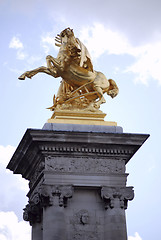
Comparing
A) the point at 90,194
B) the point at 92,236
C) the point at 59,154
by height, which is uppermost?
the point at 59,154

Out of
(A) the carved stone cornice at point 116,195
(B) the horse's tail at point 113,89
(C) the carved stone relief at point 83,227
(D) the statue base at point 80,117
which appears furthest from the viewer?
(B) the horse's tail at point 113,89

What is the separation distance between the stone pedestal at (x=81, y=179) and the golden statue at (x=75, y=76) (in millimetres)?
1642

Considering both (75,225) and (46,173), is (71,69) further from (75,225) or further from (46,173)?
(75,225)

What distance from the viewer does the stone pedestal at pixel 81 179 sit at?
21.0 metres

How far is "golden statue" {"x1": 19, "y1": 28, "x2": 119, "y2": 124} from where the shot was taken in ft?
77.4

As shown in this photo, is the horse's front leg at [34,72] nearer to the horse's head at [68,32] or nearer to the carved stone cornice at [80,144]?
the horse's head at [68,32]

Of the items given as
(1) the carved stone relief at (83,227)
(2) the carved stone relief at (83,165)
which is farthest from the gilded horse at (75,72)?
(1) the carved stone relief at (83,227)

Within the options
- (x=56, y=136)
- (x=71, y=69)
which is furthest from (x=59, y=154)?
(x=71, y=69)

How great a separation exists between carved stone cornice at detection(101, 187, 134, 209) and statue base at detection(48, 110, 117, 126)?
279cm

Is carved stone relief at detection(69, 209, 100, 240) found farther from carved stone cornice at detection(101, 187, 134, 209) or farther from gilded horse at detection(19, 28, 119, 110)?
gilded horse at detection(19, 28, 119, 110)

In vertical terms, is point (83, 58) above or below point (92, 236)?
above

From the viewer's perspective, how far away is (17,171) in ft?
81.6

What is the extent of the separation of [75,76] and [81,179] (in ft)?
15.5

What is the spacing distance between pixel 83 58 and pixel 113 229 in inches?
279
